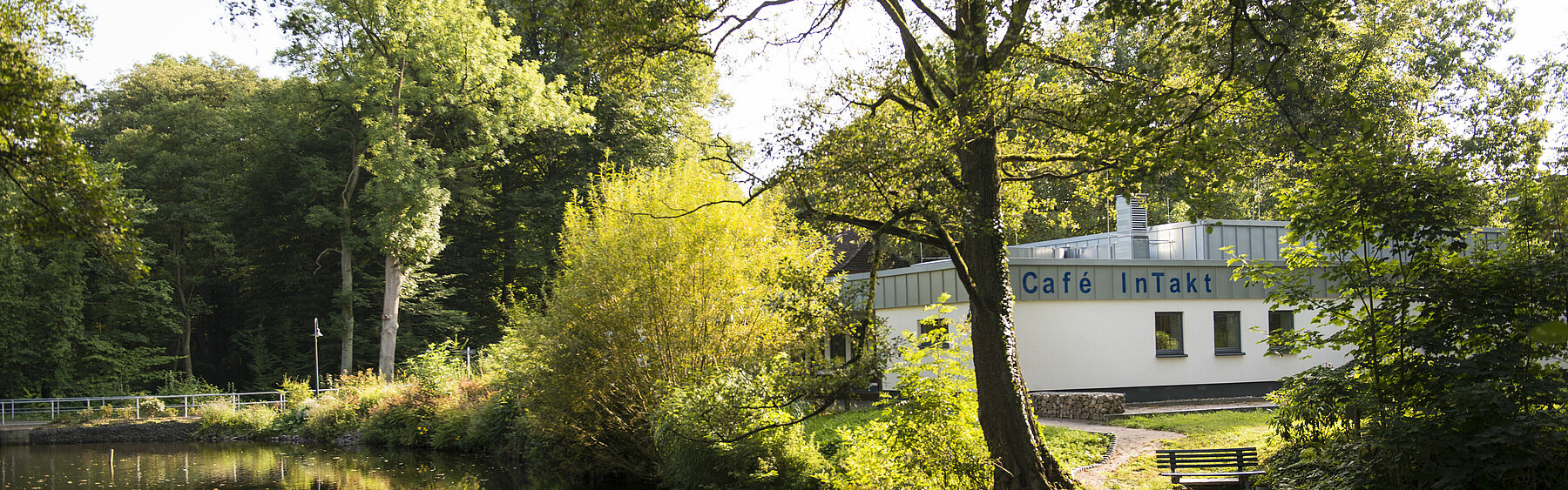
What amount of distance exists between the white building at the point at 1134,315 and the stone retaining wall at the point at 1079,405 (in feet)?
4.91

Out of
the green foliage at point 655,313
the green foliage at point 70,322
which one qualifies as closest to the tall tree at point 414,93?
the green foliage at point 70,322

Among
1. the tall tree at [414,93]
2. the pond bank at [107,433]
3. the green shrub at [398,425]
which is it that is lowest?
the pond bank at [107,433]

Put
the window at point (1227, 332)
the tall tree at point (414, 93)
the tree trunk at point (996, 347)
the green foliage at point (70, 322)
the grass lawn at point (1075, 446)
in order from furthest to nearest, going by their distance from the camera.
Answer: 1. the green foliage at point (70, 322)
2. the tall tree at point (414, 93)
3. the window at point (1227, 332)
4. the grass lawn at point (1075, 446)
5. the tree trunk at point (996, 347)

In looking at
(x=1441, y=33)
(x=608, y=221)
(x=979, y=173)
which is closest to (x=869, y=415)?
(x=608, y=221)

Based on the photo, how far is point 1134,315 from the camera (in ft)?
67.1

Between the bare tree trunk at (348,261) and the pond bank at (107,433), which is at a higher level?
the bare tree trunk at (348,261)

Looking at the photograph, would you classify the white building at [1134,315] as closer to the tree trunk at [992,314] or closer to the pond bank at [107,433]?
the tree trunk at [992,314]

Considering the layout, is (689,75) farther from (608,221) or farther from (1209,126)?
(1209,126)

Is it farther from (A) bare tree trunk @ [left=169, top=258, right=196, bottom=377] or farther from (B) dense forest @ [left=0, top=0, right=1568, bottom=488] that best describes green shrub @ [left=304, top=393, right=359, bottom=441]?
(A) bare tree trunk @ [left=169, top=258, right=196, bottom=377]

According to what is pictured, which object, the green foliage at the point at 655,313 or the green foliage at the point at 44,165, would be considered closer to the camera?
the green foliage at the point at 44,165

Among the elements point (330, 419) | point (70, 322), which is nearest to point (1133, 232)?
point (330, 419)

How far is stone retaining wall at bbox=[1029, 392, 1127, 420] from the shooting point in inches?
687

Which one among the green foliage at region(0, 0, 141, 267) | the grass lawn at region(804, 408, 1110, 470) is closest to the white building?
the grass lawn at region(804, 408, 1110, 470)

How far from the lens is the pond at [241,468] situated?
18.5 meters
